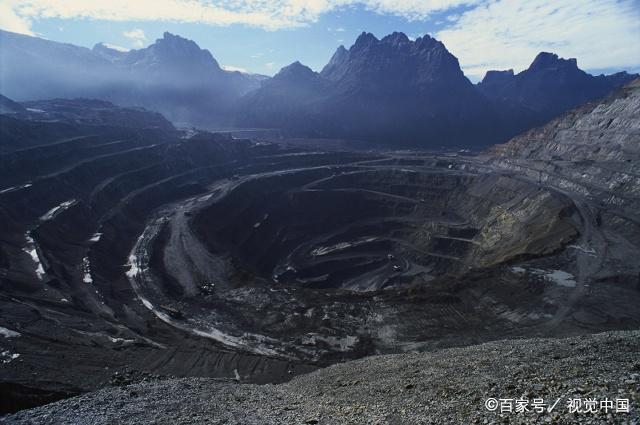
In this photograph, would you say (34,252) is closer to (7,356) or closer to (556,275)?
(7,356)

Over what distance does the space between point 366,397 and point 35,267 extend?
41.0 metres

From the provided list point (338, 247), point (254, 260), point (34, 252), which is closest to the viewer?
point (34, 252)

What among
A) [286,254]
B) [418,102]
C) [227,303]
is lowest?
[286,254]

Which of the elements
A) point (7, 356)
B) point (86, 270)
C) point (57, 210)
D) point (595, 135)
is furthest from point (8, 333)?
point (595, 135)

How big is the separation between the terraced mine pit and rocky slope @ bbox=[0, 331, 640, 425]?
592 cm

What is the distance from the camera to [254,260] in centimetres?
7200

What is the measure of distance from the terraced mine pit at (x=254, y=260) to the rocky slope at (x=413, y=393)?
5.92 metres

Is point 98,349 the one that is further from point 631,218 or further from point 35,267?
point 631,218

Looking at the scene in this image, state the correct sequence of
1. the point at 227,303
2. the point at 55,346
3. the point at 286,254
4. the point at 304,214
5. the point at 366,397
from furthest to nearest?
the point at 304,214, the point at 286,254, the point at 227,303, the point at 55,346, the point at 366,397

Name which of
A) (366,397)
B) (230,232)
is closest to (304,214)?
(230,232)

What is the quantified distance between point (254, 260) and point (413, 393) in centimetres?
5580

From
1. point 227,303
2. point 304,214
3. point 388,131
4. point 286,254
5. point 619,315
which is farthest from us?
point 388,131

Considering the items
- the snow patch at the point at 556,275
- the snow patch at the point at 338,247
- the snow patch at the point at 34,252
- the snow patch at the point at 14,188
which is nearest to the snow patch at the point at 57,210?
the snow patch at the point at 14,188

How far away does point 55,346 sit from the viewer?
29516mm
